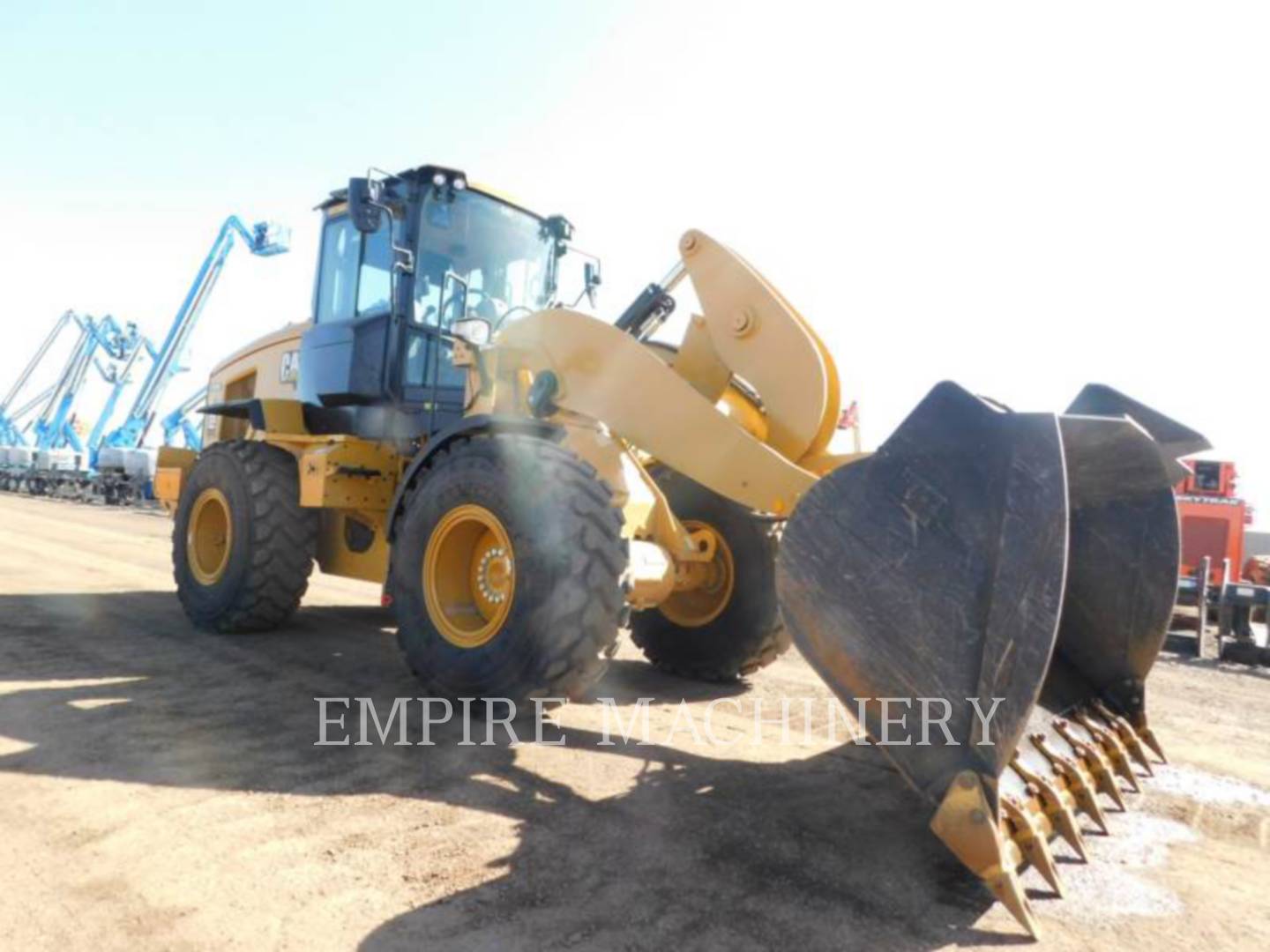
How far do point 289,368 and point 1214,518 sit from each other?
11.3 metres

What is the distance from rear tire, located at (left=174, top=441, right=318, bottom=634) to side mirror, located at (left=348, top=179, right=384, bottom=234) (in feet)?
6.26

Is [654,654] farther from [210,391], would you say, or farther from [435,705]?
[210,391]

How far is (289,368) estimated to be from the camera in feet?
22.7

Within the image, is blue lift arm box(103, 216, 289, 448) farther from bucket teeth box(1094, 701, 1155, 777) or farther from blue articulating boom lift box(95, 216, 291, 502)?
bucket teeth box(1094, 701, 1155, 777)

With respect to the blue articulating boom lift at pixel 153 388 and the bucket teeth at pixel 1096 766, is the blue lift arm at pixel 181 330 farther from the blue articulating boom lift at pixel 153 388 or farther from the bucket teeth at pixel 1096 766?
the bucket teeth at pixel 1096 766

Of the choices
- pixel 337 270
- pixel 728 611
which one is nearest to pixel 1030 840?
pixel 728 611

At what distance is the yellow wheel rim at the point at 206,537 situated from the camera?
6.29 m

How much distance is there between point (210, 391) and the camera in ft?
26.5

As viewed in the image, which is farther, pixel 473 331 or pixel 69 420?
pixel 69 420

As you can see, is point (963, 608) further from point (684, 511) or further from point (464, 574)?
point (684, 511)

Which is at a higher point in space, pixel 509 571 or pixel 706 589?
pixel 509 571

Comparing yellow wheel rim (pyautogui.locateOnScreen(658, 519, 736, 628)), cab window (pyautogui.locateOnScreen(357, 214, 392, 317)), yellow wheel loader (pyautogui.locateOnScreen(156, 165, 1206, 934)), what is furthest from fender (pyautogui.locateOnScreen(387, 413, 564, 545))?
cab window (pyautogui.locateOnScreen(357, 214, 392, 317))

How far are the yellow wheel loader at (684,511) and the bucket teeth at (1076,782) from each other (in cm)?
1

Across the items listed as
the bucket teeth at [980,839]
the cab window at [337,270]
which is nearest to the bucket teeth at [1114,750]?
the bucket teeth at [980,839]
